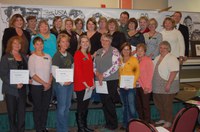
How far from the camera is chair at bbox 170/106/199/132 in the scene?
2.43 metres

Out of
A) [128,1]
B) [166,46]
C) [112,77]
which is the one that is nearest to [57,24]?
[112,77]

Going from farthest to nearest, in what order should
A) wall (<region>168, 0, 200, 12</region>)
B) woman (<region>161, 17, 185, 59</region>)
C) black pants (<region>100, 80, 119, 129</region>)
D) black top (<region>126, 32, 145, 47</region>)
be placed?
wall (<region>168, 0, 200, 12</region>) → woman (<region>161, 17, 185, 59</region>) → black top (<region>126, 32, 145, 47</region>) → black pants (<region>100, 80, 119, 129</region>)

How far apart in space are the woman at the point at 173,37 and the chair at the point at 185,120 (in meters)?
2.44

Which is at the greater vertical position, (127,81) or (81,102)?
(127,81)

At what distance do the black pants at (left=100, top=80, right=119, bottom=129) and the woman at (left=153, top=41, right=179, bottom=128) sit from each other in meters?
0.75

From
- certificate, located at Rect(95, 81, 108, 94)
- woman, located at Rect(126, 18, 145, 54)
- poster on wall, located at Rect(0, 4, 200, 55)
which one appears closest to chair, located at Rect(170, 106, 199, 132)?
certificate, located at Rect(95, 81, 108, 94)

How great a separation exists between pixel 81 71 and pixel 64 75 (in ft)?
0.94

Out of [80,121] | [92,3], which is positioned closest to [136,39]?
[80,121]

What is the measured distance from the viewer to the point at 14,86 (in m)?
3.44

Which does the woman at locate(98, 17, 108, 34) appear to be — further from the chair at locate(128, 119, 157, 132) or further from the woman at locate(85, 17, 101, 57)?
the chair at locate(128, 119, 157, 132)

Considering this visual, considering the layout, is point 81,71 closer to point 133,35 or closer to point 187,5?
point 133,35

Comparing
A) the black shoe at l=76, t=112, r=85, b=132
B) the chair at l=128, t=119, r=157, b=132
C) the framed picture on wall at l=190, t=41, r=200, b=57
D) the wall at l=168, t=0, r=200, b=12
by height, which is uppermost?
the wall at l=168, t=0, r=200, b=12

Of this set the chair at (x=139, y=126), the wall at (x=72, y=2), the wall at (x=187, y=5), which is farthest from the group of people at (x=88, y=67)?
the wall at (x=187, y=5)

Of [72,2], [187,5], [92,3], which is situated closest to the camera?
[72,2]
